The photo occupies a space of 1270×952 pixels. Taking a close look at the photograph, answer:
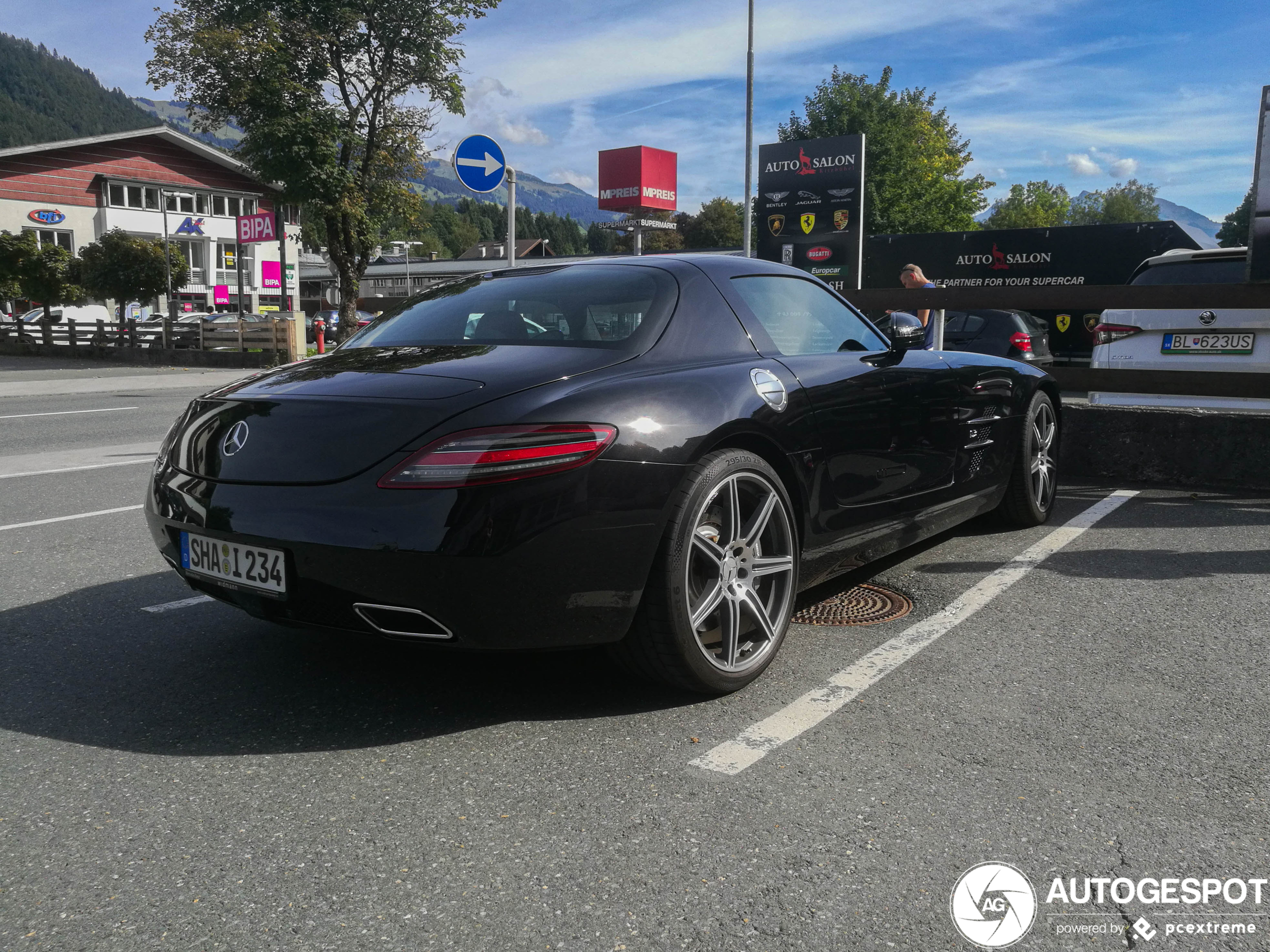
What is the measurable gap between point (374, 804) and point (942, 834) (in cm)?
127

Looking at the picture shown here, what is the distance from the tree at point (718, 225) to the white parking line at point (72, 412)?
8216 centimetres

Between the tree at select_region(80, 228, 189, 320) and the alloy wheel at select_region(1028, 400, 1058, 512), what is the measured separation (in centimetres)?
3221

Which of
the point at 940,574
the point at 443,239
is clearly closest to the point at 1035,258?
the point at 940,574

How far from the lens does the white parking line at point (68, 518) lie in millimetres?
5535

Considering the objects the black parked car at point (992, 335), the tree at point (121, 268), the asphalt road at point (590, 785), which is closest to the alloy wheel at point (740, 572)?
the asphalt road at point (590, 785)

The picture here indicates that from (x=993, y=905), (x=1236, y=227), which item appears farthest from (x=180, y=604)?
(x=1236, y=227)

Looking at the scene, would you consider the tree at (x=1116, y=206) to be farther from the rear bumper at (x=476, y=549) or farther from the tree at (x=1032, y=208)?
the rear bumper at (x=476, y=549)

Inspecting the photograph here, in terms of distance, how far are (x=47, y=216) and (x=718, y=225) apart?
5981 cm

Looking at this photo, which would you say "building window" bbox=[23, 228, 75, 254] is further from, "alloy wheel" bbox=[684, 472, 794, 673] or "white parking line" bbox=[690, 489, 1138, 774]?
"alloy wheel" bbox=[684, 472, 794, 673]

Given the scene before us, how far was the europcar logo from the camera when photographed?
1.95m

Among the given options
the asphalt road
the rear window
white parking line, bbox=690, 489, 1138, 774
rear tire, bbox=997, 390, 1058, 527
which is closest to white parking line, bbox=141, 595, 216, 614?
the asphalt road

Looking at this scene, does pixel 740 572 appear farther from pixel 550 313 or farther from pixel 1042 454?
pixel 1042 454

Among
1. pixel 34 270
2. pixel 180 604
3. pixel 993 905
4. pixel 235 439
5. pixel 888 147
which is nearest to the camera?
pixel 993 905

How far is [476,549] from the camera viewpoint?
2.59m
